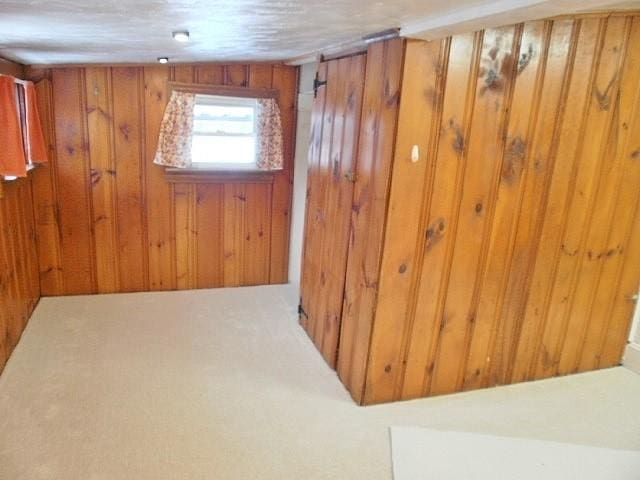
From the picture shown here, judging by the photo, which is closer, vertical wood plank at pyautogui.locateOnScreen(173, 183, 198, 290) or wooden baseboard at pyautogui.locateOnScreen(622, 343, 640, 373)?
wooden baseboard at pyautogui.locateOnScreen(622, 343, 640, 373)

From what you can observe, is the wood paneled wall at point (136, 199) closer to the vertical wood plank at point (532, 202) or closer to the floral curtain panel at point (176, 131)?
the floral curtain panel at point (176, 131)

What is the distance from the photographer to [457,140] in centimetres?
228

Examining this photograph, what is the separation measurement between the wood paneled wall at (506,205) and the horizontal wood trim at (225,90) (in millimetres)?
1883

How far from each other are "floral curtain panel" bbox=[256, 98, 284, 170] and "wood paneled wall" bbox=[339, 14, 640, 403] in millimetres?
1825

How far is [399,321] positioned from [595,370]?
1580 mm

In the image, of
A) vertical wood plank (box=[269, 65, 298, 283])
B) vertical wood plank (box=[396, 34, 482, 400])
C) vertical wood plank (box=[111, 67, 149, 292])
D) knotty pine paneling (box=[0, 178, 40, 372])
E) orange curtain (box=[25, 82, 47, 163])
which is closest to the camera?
vertical wood plank (box=[396, 34, 482, 400])

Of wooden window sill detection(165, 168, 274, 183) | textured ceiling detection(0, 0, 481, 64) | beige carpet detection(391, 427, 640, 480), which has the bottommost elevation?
beige carpet detection(391, 427, 640, 480)

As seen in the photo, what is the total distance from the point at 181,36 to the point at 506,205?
5.81ft

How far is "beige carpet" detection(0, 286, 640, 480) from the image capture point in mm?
2064

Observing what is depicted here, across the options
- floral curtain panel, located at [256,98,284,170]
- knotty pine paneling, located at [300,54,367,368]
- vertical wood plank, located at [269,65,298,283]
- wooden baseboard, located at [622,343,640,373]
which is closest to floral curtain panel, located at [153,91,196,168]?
floral curtain panel, located at [256,98,284,170]

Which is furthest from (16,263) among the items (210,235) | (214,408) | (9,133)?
(214,408)

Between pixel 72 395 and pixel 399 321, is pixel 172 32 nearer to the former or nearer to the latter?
pixel 399 321

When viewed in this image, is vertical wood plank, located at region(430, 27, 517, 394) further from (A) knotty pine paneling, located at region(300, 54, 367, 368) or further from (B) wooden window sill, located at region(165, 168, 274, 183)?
(B) wooden window sill, located at region(165, 168, 274, 183)

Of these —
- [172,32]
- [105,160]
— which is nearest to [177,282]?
[105,160]
